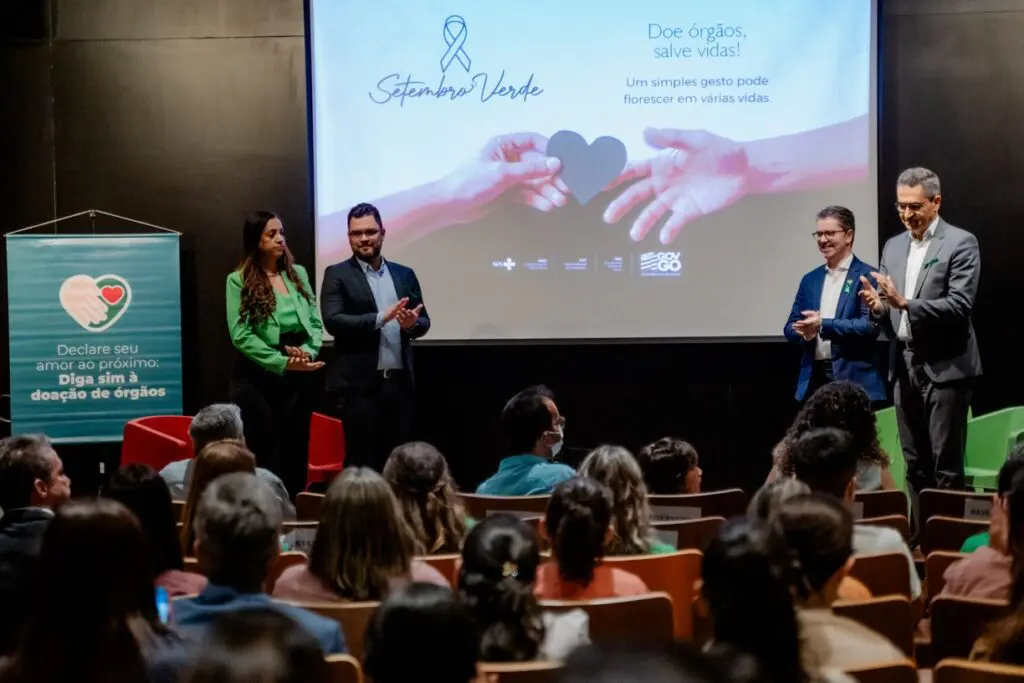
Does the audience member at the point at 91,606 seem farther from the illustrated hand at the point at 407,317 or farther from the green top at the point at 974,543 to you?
the illustrated hand at the point at 407,317

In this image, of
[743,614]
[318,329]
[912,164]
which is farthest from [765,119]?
[743,614]

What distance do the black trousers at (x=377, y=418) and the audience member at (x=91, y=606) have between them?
3.47 meters

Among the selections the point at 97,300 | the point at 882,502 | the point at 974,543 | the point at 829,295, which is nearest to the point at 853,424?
the point at 882,502

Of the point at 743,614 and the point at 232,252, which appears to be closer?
the point at 743,614

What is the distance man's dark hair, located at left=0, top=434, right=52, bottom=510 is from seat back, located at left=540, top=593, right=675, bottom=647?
5.98 ft

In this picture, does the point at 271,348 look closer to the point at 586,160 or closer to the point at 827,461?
the point at 586,160

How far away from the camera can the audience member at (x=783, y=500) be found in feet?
8.66

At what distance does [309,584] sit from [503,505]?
51.1 inches

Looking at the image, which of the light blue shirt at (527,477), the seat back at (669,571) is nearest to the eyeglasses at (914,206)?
the light blue shirt at (527,477)

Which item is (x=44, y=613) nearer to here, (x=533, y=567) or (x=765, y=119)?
(x=533, y=567)

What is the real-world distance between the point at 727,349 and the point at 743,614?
489cm

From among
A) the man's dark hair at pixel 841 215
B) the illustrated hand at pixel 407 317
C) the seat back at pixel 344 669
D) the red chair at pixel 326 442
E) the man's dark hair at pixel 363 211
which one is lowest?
the red chair at pixel 326 442

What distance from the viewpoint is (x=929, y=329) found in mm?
5234

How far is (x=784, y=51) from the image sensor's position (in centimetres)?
616
